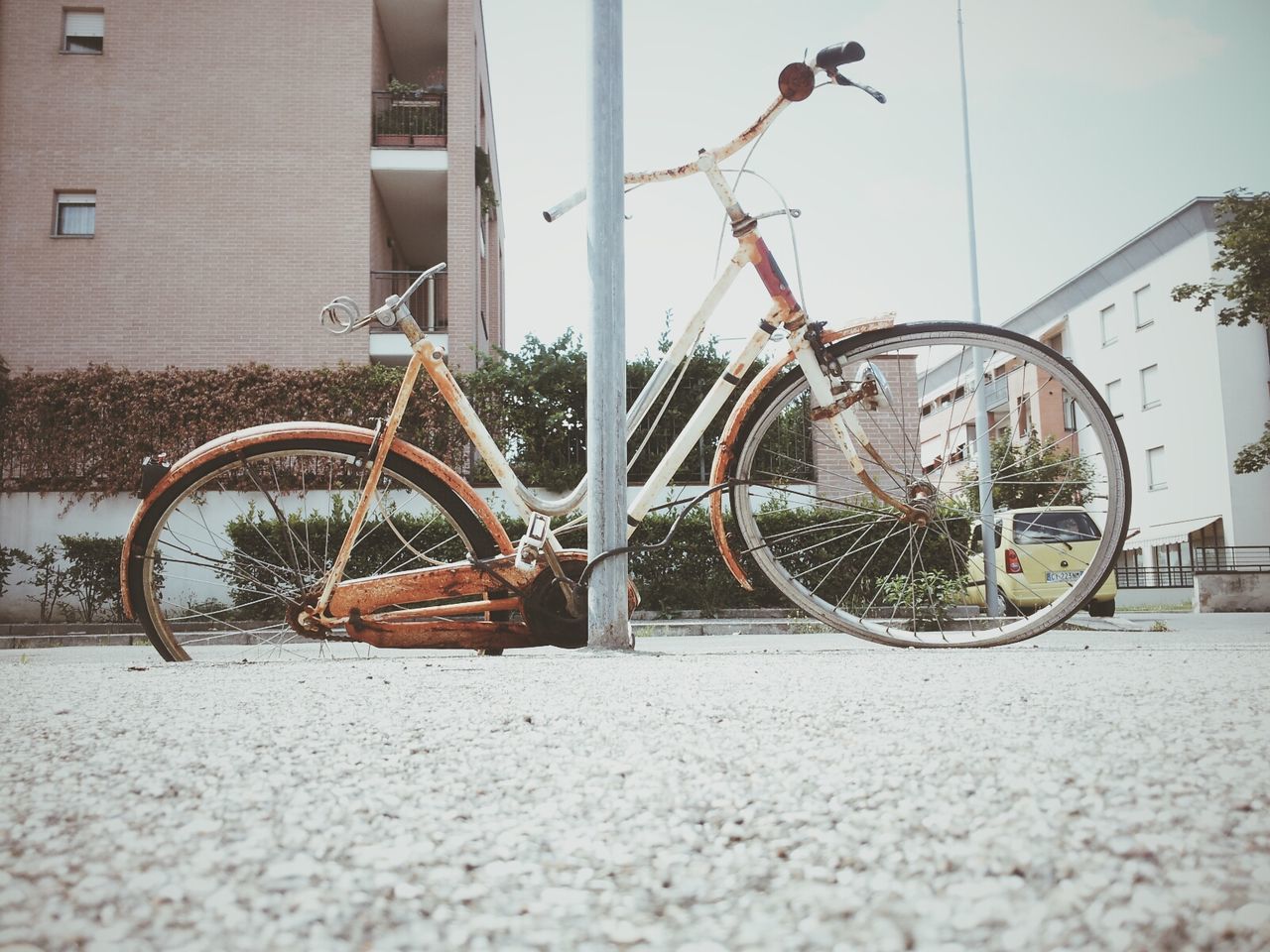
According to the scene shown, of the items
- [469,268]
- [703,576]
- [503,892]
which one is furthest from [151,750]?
[469,268]

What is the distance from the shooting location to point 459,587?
3428mm

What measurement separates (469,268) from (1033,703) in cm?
1592

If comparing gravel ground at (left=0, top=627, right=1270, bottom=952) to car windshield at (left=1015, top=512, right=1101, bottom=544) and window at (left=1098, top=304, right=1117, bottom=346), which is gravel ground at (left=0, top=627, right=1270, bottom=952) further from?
window at (left=1098, top=304, right=1117, bottom=346)

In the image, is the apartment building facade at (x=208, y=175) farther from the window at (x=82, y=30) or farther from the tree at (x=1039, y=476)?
the tree at (x=1039, y=476)

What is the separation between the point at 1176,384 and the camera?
3156cm

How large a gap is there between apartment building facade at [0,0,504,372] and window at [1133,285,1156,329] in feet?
85.7

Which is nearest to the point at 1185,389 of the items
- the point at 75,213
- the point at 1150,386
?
the point at 1150,386

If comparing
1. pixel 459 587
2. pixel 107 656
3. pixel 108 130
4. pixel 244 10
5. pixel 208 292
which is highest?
pixel 244 10

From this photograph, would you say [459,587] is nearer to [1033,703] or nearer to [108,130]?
[1033,703]

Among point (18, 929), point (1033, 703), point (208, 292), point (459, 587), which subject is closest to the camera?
point (18, 929)

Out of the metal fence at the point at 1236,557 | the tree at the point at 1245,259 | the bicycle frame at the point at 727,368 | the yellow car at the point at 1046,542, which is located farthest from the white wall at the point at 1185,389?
the bicycle frame at the point at 727,368

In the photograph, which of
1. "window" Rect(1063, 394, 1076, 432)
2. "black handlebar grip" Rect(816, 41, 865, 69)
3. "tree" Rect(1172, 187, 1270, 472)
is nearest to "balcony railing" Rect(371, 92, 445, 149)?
"tree" Rect(1172, 187, 1270, 472)

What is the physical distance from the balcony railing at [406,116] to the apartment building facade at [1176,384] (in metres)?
15.7

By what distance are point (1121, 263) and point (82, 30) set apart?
3245 cm
